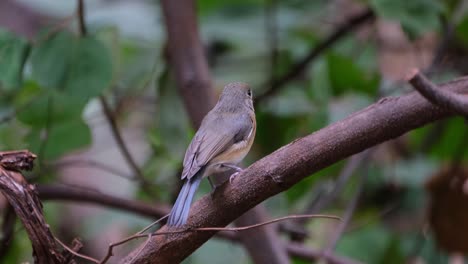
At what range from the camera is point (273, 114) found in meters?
3.15

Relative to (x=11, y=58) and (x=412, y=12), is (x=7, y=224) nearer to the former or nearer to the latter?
(x=11, y=58)

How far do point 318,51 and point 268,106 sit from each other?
0.31 m

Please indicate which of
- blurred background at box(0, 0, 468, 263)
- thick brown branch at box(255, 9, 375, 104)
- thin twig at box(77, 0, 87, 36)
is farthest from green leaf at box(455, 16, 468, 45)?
thin twig at box(77, 0, 87, 36)

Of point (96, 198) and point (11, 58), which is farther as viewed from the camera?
point (96, 198)

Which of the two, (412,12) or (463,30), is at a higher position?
(412,12)

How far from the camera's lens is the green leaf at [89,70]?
2391 millimetres

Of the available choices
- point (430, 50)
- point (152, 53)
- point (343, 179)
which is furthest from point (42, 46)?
point (430, 50)

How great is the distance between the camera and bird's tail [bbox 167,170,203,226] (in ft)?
4.96

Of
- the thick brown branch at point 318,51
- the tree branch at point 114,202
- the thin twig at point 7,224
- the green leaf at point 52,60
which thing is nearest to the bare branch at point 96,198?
the tree branch at point 114,202

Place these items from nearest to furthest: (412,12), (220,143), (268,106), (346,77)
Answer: (220,143)
(412,12)
(346,77)
(268,106)

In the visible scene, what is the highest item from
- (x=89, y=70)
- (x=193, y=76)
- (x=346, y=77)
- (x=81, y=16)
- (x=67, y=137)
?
(x=81, y=16)

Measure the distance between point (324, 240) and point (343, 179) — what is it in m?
0.56

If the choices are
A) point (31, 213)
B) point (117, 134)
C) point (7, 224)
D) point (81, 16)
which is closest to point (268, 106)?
point (117, 134)

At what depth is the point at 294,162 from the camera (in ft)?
4.95
